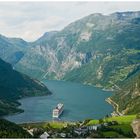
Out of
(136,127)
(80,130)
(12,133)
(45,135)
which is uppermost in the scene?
(80,130)

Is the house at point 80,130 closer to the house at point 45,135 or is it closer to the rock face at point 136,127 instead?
the house at point 45,135

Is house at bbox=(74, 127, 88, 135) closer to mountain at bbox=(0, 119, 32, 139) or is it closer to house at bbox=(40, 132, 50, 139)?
house at bbox=(40, 132, 50, 139)

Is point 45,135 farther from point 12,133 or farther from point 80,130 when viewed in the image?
point 12,133

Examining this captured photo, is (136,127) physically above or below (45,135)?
above

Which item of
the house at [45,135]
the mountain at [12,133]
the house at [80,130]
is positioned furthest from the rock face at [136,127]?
the mountain at [12,133]

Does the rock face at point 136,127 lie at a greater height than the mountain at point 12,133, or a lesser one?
greater

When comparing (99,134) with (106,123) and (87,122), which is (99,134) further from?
(87,122)

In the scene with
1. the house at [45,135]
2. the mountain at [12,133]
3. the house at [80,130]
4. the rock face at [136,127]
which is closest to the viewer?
the mountain at [12,133]

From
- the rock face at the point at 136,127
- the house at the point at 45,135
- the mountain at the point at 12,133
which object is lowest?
the mountain at the point at 12,133

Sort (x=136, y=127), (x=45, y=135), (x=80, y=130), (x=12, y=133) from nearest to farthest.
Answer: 1. (x=12, y=133)
2. (x=45, y=135)
3. (x=136, y=127)
4. (x=80, y=130)

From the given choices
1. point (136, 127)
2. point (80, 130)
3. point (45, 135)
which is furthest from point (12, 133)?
point (136, 127)

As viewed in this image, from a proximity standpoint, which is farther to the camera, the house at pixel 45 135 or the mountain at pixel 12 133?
the house at pixel 45 135

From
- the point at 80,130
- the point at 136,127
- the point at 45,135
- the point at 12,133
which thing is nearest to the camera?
the point at 12,133
